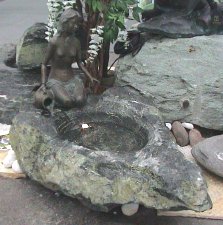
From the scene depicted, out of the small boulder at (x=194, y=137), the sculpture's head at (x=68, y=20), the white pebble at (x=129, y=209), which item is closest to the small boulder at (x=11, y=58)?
the sculpture's head at (x=68, y=20)

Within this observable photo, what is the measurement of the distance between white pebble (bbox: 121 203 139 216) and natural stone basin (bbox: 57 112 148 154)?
466mm

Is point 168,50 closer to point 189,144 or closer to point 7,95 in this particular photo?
point 189,144

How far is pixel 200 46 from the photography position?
4.21 metres

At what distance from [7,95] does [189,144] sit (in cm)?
186

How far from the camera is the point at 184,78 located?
4.08m

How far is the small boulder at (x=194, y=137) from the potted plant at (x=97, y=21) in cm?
110

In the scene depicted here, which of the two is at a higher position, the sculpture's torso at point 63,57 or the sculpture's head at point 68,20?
the sculpture's head at point 68,20

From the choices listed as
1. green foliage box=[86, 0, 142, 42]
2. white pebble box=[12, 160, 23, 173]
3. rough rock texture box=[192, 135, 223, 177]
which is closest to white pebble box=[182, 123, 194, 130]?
rough rock texture box=[192, 135, 223, 177]

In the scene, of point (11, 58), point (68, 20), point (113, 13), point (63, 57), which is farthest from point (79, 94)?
point (11, 58)

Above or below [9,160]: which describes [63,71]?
above

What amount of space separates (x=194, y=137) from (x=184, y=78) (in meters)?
0.57

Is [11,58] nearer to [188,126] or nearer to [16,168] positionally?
[16,168]

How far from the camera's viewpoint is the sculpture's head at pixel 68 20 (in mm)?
3400

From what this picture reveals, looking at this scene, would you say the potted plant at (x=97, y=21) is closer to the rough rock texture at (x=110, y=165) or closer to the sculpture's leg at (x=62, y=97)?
the sculpture's leg at (x=62, y=97)
